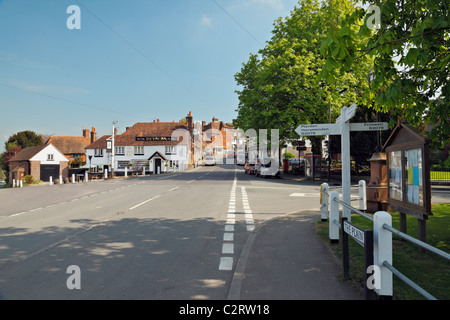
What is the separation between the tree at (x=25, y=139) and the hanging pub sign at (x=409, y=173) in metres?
91.8

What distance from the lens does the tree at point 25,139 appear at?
7900 cm

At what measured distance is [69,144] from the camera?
81.2 meters

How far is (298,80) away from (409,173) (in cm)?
2274

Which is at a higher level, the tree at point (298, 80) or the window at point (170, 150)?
the tree at point (298, 80)

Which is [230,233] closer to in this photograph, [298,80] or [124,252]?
[124,252]

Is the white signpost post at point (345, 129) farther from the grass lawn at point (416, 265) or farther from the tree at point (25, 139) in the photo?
the tree at point (25, 139)

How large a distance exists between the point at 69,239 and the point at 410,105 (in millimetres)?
8675

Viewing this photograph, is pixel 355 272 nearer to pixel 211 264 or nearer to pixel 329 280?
pixel 329 280

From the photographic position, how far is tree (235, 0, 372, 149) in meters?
27.7

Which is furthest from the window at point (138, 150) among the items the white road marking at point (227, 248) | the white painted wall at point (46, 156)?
the white road marking at point (227, 248)

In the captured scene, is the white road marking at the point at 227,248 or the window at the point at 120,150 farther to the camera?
the window at the point at 120,150

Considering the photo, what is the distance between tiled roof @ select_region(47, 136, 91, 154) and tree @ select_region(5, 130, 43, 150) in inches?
163

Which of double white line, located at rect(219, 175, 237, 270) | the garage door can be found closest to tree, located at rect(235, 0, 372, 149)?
double white line, located at rect(219, 175, 237, 270)
